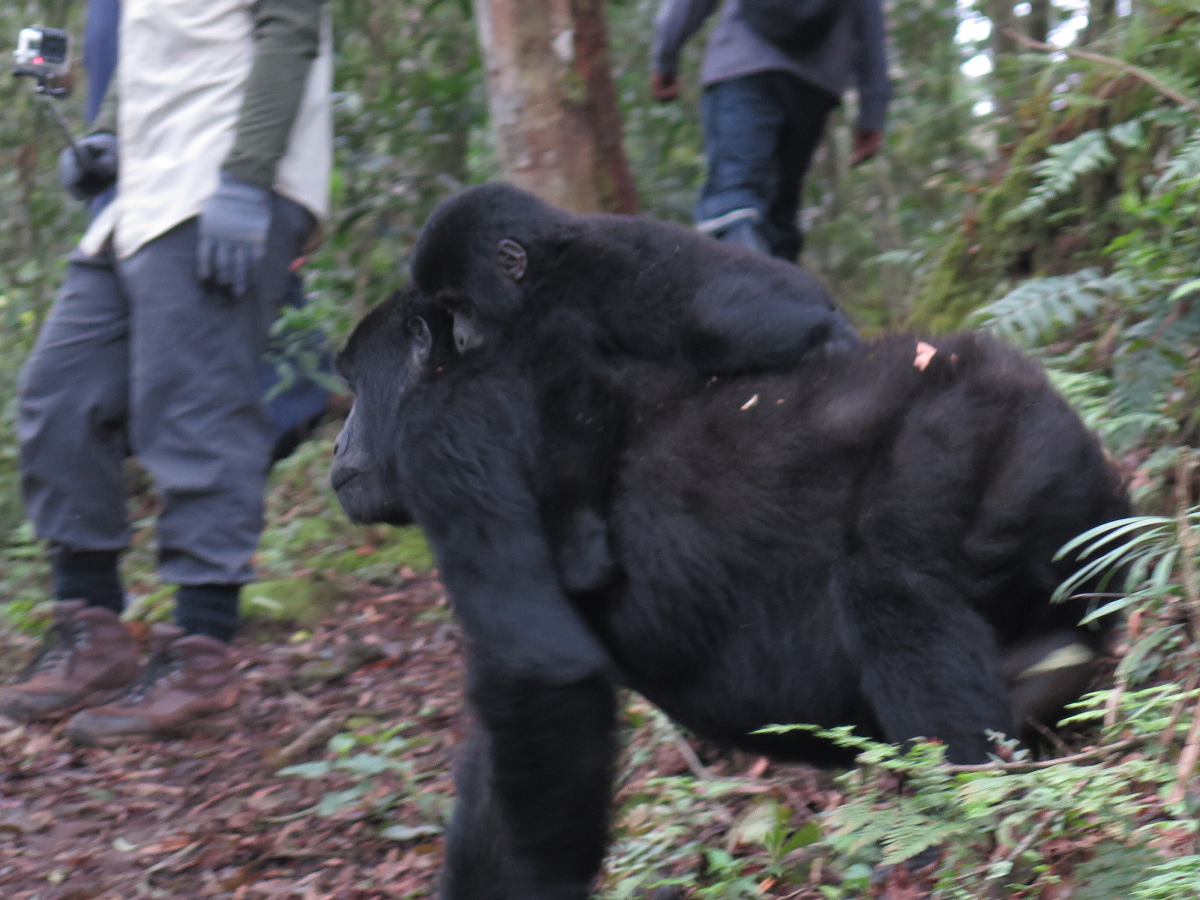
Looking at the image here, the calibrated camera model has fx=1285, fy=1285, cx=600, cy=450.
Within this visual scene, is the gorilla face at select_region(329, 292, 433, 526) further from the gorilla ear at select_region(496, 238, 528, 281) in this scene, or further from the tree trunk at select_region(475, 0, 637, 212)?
the tree trunk at select_region(475, 0, 637, 212)

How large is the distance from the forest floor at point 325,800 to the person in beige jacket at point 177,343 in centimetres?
20

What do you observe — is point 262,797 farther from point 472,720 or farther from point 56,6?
point 56,6

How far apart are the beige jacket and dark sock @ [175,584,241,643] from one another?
1110 millimetres

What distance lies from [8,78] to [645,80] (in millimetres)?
3495

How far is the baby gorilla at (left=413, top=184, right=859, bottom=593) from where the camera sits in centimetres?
252

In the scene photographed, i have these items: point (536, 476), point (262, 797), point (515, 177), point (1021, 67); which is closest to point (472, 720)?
point (536, 476)

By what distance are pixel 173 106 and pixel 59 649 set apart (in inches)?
73.3

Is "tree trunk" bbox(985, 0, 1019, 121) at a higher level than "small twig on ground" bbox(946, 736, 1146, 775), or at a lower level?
higher

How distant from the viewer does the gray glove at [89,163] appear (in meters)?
4.39

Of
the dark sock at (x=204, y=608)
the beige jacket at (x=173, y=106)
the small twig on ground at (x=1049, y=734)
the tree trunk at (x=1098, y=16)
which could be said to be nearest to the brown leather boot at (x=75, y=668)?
the dark sock at (x=204, y=608)

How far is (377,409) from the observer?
2.82 metres

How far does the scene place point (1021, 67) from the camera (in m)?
5.39

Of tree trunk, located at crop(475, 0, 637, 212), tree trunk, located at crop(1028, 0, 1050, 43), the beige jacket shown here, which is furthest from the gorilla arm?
tree trunk, located at crop(1028, 0, 1050, 43)

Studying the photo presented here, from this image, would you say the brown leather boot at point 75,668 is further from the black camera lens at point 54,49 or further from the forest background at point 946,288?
the black camera lens at point 54,49
